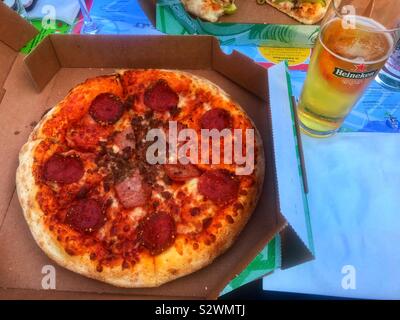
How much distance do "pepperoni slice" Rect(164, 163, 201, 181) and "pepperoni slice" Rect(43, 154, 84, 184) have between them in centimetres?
26

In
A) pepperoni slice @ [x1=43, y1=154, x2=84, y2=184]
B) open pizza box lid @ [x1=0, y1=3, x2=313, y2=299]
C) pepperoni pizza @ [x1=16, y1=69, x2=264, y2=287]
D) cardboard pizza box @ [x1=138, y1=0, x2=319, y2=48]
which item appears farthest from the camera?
cardboard pizza box @ [x1=138, y1=0, x2=319, y2=48]

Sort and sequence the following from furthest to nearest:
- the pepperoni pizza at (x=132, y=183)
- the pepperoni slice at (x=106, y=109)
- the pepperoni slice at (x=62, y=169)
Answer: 1. the pepperoni slice at (x=106, y=109)
2. the pepperoni slice at (x=62, y=169)
3. the pepperoni pizza at (x=132, y=183)

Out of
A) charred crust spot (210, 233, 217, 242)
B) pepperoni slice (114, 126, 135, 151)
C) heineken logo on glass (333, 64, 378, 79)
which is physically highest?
heineken logo on glass (333, 64, 378, 79)

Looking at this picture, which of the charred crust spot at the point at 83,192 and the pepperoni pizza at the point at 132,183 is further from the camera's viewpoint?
the charred crust spot at the point at 83,192

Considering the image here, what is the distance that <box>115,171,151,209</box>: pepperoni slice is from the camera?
1.12 meters

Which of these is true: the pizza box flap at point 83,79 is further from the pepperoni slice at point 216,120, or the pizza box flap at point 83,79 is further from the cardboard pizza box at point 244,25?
the cardboard pizza box at point 244,25

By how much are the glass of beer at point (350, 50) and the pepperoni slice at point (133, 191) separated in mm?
577

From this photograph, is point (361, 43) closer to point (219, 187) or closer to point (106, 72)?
point (219, 187)

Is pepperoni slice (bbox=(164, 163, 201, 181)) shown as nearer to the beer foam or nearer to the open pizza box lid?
the open pizza box lid

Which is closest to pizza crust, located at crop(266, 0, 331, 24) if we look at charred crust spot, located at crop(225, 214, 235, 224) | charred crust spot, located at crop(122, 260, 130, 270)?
charred crust spot, located at crop(225, 214, 235, 224)

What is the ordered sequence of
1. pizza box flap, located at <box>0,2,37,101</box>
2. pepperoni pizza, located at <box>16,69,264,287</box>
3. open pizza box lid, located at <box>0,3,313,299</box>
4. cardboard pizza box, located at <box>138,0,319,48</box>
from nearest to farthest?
open pizza box lid, located at <box>0,3,313,299</box> < pepperoni pizza, located at <box>16,69,264,287</box> < pizza box flap, located at <box>0,2,37,101</box> < cardboard pizza box, located at <box>138,0,319,48</box>

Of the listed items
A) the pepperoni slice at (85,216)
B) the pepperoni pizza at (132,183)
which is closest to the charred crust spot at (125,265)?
the pepperoni pizza at (132,183)

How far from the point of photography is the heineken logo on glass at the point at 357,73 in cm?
101

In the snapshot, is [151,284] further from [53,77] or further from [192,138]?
[53,77]
